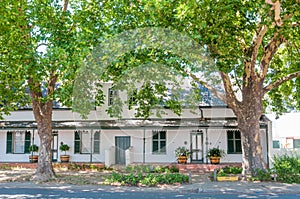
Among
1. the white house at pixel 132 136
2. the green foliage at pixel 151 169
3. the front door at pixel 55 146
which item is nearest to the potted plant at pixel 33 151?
the white house at pixel 132 136

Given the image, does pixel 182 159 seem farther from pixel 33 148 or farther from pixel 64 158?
pixel 33 148

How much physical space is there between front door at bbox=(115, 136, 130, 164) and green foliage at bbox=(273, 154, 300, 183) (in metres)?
10.1

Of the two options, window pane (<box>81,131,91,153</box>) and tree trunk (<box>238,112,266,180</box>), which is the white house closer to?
window pane (<box>81,131,91,153</box>)

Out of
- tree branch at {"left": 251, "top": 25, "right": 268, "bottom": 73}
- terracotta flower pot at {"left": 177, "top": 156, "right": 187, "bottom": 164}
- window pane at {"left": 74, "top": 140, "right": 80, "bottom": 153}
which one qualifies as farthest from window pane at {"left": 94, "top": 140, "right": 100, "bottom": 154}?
tree branch at {"left": 251, "top": 25, "right": 268, "bottom": 73}

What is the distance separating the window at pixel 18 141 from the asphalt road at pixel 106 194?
427 inches

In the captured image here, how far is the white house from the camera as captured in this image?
810 inches

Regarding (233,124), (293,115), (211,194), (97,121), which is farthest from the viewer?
(293,115)

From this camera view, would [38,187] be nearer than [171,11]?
No

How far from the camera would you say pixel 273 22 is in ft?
40.0

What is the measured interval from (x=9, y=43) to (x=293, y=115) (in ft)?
89.5

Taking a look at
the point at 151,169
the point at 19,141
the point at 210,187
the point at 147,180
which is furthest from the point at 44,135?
the point at 19,141

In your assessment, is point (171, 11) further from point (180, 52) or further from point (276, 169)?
point (276, 169)

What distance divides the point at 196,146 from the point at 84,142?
304 inches

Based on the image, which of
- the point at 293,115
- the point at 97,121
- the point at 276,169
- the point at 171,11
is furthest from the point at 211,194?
the point at 293,115
